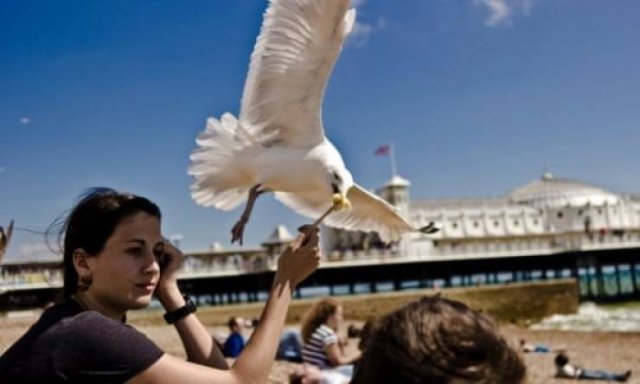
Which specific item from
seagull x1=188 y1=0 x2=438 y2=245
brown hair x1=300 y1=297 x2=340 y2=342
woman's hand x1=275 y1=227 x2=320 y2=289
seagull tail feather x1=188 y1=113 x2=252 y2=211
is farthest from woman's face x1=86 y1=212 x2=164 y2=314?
brown hair x1=300 y1=297 x2=340 y2=342

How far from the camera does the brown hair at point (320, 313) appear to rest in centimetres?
585

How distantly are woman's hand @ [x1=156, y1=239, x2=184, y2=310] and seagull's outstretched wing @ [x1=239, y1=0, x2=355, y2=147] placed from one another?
2307 mm

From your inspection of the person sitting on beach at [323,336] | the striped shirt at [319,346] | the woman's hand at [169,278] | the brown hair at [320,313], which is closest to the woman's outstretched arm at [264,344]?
the woman's hand at [169,278]

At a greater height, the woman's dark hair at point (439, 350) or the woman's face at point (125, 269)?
the woman's face at point (125, 269)

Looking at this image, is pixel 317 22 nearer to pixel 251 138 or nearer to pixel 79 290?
pixel 251 138

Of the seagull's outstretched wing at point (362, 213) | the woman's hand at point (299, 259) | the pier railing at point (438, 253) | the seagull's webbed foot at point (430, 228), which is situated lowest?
the woman's hand at point (299, 259)

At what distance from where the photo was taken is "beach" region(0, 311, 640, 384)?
361 inches

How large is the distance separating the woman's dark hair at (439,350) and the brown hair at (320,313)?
14.8 ft

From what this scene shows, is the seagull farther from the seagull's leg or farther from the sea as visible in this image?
the sea

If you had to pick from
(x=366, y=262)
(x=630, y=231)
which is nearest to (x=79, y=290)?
(x=366, y=262)

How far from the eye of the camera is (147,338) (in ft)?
5.92

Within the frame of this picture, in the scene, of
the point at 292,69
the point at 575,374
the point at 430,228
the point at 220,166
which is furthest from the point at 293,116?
the point at 575,374

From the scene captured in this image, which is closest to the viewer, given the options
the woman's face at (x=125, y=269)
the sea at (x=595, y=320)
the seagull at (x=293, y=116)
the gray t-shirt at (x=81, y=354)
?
the gray t-shirt at (x=81, y=354)

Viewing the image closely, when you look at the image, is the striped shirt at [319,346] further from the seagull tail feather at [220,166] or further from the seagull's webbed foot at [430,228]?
the seagull's webbed foot at [430,228]
